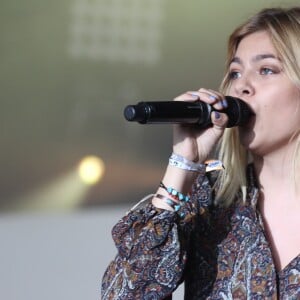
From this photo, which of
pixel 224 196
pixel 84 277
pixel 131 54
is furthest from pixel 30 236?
pixel 224 196

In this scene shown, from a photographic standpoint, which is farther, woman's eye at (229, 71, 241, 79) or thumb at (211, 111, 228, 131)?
woman's eye at (229, 71, 241, 79)

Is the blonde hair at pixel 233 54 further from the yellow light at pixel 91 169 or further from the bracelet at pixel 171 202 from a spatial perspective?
the yellow light at pixel 91 169

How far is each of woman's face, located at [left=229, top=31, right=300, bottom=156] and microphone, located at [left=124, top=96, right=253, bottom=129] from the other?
23 mm

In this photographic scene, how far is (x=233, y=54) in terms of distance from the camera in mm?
1232

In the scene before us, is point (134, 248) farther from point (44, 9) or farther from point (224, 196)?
point (44, 9)

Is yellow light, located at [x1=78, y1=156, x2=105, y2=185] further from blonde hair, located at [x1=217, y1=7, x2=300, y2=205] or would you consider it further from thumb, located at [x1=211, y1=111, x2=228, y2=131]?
thumb, located at [x1=211, y1=111, x2=228, y2=131]

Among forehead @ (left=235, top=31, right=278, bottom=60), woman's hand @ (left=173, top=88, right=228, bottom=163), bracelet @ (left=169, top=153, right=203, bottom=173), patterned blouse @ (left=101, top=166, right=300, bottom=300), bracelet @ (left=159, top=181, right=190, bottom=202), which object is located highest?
forehead @ (left=235, top=31, right=278, bottom=60)

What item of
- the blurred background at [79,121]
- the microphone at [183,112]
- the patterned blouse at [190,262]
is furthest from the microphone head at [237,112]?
the blurred background at [79,121]

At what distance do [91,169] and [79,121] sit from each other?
0.13 m

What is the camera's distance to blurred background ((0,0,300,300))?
1840 mm

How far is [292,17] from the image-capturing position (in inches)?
46.1

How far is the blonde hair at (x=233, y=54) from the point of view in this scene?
1.12 m

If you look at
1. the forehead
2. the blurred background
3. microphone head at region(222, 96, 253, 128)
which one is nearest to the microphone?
microphone head at region(222, 96, 253, 128)

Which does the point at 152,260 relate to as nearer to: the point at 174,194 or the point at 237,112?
the point at 174,194
